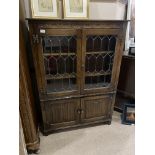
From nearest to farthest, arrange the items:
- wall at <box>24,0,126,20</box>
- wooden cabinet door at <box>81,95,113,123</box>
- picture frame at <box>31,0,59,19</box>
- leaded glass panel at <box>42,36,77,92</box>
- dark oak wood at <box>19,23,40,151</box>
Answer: dark oak wood at <box>19,23,40,151</box> < leaded glass panel at <box>42,36,77,92</box> < picture frame at <box>31,0,59,19</box> < wooden cabinet door at <box>81,95,113,123</box> < wall at <box>24,0,126,20</box>

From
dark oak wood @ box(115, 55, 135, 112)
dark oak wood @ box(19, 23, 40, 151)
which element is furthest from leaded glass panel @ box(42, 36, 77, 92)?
dark oak wood @ box(115, 55, 135, 112)

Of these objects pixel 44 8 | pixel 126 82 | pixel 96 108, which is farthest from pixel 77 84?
pixel 44 8

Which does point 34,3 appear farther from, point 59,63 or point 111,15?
point 111,15

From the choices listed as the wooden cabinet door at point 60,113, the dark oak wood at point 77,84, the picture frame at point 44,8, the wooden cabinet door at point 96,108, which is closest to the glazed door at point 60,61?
the dark oak wood at point 77,84

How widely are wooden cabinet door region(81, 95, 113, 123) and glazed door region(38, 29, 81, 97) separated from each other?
25 centimetres

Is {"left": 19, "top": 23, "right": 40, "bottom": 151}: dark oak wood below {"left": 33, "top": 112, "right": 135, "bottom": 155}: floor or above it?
above

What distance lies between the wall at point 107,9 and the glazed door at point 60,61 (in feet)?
2.31

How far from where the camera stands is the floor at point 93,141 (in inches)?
75.2

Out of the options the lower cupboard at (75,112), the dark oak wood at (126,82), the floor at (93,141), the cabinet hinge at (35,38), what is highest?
the cabinet hinge at (35,38)

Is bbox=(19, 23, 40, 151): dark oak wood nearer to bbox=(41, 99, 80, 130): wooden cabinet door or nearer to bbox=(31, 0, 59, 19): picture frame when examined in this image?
bbox=(41, 99, 80, 130): wooden cabinet door

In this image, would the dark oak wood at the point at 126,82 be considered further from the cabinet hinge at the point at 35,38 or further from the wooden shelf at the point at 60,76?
the cabinet hinge at the point at 35,38

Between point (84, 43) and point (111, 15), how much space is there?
2.99ft

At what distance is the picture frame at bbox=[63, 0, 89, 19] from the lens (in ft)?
6.74
